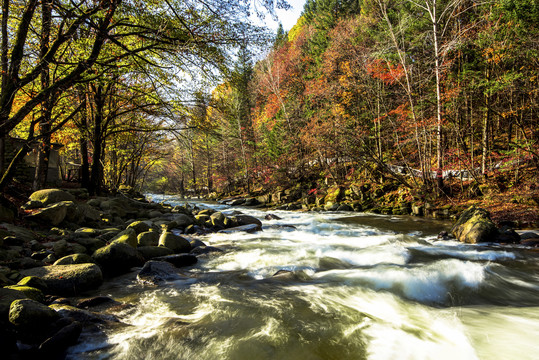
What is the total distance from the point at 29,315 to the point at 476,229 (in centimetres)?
923

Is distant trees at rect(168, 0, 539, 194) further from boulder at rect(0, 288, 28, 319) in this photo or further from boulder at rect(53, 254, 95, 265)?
boulder at rect(0, 288, 28, 319)

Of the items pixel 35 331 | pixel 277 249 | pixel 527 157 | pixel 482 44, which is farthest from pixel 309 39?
pixel 35 331

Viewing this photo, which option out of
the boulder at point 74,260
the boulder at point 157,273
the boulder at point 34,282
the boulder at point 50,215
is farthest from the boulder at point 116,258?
the boulder at point 50,215

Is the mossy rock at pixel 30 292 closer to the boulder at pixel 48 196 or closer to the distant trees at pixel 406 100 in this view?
the distant trees at pixel 406 100

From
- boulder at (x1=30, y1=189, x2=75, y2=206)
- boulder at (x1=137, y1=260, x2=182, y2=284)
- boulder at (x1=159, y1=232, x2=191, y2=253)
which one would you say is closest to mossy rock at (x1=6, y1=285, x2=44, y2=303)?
boulder at (x1=137, y1=260, x2=182, y2=284)

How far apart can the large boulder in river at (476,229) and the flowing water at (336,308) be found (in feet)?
1.92

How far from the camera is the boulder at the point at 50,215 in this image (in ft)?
19.8

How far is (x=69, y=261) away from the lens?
13.8 feet

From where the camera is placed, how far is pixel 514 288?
14.0 feet

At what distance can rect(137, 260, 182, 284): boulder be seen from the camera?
439 centimetres

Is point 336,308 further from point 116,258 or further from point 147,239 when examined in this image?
point 147,239

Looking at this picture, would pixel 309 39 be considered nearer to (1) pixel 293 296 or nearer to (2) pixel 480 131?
(2) pixel 480 131

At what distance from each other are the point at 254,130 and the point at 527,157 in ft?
67.9

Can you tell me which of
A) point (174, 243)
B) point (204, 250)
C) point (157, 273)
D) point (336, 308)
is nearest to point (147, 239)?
point (174, 243)
